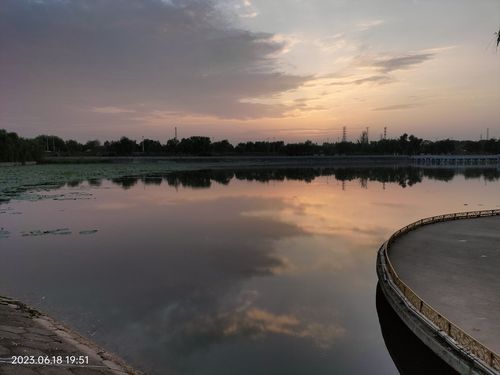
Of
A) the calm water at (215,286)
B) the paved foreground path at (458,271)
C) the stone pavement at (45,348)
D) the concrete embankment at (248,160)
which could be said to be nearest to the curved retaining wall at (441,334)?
the calm water at (215,286)

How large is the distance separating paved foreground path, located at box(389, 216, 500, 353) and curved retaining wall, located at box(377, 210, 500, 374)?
1.00m

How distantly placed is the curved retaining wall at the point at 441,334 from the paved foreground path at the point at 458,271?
1.00m

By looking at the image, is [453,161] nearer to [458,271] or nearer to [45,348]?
[458,271]

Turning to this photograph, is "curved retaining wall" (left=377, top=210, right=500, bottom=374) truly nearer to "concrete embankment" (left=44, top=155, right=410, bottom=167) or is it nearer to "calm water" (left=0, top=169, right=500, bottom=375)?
"calm water" (left=0, top=169, right=500, bottom=375)

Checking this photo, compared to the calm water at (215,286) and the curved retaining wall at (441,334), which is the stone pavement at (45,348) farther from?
the curved retaining wall at (441,334)

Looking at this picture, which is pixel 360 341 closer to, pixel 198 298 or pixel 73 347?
pixel 198 298

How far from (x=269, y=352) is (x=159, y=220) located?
22877mm

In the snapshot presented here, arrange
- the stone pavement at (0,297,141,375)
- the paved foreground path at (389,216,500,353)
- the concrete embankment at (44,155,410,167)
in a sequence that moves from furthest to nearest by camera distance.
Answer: the concrete embankment at (44,155,410,167) < the paved foreground path at (389,216,500,353) < the stone pavement at (0,297,141,375)

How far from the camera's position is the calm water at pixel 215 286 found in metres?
10.9

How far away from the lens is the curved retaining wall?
8.62 meters

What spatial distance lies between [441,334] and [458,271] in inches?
298

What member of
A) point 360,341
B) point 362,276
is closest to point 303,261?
point 362,276

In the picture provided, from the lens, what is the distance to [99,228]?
28.5 m

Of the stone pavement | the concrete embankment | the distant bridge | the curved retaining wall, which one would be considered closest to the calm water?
the curved retaining wall
